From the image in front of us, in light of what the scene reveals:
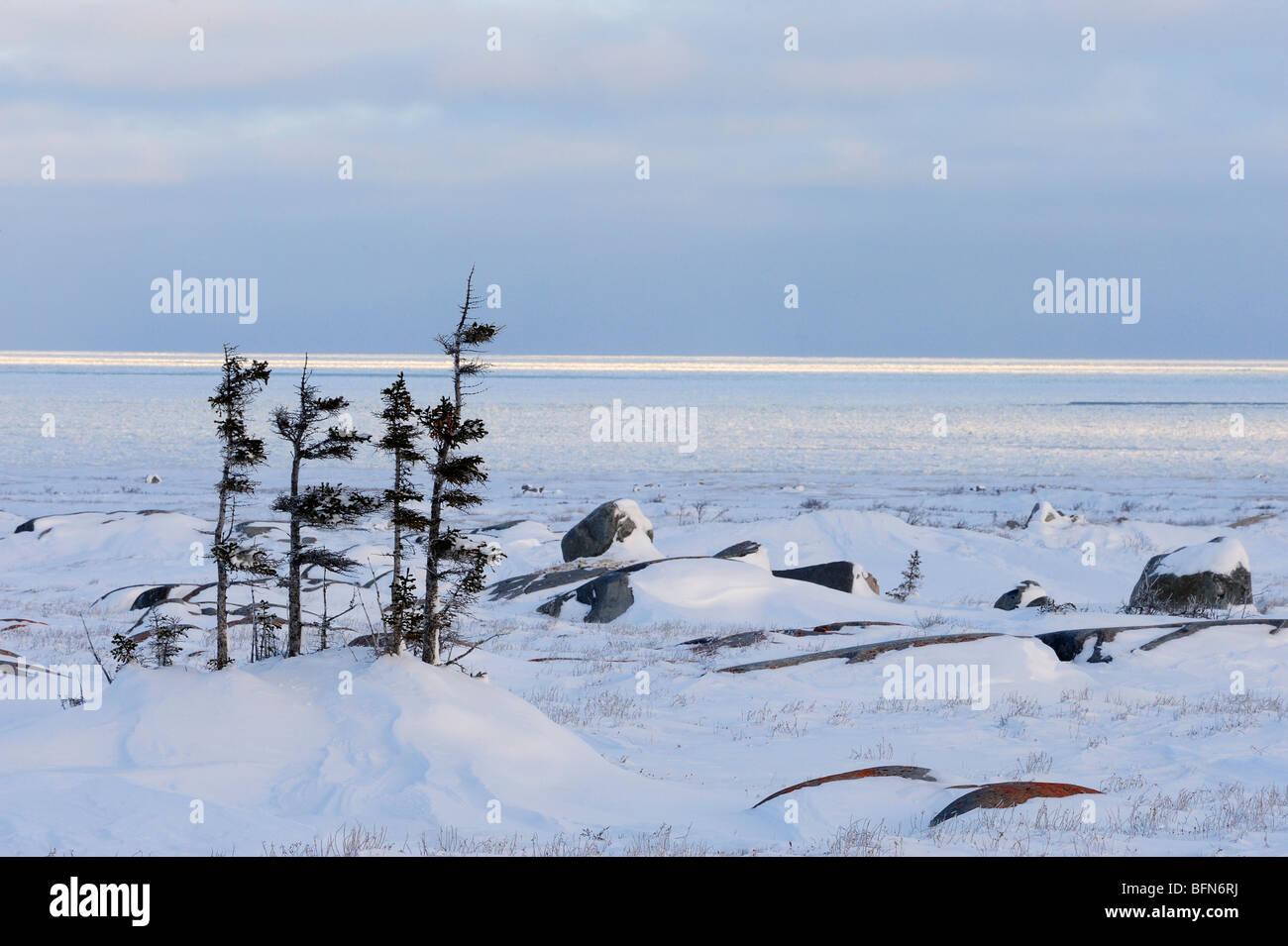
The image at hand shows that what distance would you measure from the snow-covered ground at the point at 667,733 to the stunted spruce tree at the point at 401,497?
470mm

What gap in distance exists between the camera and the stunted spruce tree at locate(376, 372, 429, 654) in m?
12.8

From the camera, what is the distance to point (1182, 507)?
49219 millimetres

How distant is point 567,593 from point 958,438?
7108 cm

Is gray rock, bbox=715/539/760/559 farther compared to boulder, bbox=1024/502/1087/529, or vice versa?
boulder, bbox=1024/502/1087/529

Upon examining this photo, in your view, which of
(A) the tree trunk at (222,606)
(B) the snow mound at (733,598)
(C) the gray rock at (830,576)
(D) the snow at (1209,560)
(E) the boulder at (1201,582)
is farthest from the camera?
(C) the gray rock at (830,576)

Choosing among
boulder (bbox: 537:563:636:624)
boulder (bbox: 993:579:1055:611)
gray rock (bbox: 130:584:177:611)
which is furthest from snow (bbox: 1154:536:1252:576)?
gray rock (bbox: 130:584:177:611)

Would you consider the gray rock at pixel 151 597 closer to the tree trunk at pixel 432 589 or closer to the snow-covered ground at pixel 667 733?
the snow-covered ground at pixel 667 733

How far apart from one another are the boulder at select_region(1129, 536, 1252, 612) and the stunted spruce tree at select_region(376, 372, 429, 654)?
17.5m

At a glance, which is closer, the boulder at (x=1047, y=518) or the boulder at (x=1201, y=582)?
the boulder at (x=1201, y=582)

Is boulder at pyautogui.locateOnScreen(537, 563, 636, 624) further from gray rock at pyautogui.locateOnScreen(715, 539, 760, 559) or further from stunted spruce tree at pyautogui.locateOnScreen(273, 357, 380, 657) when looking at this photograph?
stunted spruce tree at pyautogui.locateOnScreen(273, 357, 380, 657)

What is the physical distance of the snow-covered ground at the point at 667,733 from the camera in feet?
30.5

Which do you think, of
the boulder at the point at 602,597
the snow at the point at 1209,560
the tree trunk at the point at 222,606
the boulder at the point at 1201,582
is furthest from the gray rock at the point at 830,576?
the tree trunk at the point at 222,606
